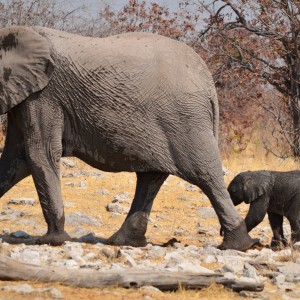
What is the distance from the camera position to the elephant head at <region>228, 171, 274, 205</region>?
9.38m

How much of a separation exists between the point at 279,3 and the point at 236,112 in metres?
6.24

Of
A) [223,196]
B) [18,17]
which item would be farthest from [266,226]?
[18,17]

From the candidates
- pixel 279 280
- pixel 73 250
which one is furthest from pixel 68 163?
pixel 279 280

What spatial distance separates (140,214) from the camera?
933 cm

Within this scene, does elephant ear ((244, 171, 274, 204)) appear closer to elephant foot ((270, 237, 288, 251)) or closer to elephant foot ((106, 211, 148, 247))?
elephant foot ((270, 237, 288, 251))

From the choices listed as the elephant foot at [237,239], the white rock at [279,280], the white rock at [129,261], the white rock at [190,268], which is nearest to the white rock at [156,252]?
the white rock at [129,261]

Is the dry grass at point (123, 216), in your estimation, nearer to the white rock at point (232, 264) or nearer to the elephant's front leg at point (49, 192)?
the white rock at point (232, 264)

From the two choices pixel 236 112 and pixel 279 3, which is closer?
pixel 279 3

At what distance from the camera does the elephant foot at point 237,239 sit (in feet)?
29.5

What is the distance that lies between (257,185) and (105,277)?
3580mm

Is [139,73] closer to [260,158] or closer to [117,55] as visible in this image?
[117,55]

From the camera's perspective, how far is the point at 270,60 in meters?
18.5

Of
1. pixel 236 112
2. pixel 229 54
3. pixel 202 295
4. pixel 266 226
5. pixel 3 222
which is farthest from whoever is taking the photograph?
pixel 236 112

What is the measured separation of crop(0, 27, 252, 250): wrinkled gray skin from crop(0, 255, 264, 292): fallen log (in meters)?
2.59
